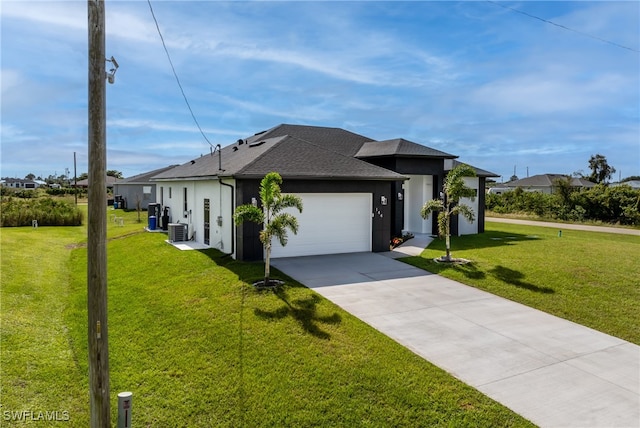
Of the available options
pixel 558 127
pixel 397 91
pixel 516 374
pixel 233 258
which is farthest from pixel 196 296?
pixel 558 127

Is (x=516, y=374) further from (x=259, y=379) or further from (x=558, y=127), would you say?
(x=558, y=127)

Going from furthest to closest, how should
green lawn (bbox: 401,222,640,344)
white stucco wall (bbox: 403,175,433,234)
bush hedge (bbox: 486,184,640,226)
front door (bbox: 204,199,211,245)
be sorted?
bush hedge (bbox: 486,184,640,226) < white stucco wall (bbox: 403,175,433,234) < front door (bbox: 204,199,211,245) < green lawn (bbox: 401,222,640,344)

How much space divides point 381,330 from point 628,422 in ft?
11.9

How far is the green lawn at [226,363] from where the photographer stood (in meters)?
4.75

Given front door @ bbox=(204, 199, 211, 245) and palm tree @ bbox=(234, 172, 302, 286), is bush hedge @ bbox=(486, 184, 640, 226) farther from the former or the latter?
palm tree @ bbox=(234, 172, 302, 286)

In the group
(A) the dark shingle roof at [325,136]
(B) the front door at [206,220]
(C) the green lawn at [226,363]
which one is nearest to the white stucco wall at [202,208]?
(B) the front door at [206,220]

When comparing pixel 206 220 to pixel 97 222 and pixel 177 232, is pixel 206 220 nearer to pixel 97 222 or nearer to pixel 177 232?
pixel 177 232

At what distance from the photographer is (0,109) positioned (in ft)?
28.5

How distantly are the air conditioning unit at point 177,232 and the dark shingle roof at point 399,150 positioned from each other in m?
8.79

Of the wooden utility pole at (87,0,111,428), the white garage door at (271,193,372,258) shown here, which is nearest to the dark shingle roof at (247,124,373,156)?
the white garage door at (271,193,372,258)

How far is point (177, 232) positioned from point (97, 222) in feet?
44.0

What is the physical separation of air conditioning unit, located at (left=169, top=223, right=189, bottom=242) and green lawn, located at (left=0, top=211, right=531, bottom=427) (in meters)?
6.10

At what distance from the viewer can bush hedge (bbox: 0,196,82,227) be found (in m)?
23.0

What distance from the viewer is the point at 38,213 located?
24125 millimetres
